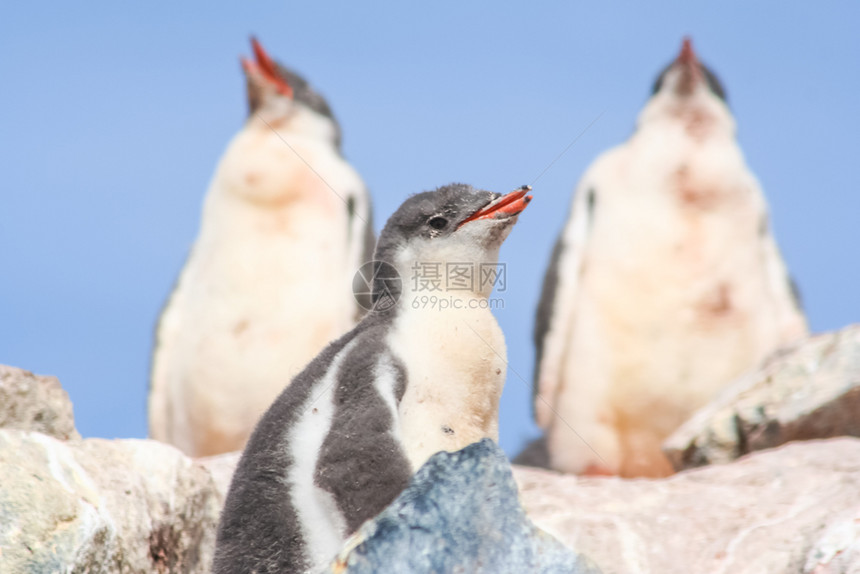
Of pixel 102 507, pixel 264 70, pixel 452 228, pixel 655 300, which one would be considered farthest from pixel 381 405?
pixel 264 70

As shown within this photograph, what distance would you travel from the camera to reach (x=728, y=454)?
4.95 m

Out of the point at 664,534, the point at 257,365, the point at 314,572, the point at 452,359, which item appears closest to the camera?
the point at 314,572

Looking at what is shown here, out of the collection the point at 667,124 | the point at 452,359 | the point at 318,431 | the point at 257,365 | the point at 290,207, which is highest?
the point at 667,124

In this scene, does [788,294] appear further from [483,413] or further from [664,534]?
[483,413]

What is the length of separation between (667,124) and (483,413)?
5.01 m

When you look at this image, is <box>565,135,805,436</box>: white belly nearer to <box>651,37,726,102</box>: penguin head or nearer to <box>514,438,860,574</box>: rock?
<box>651,37,726,102</box>: penguin head

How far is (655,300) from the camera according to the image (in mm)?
6848

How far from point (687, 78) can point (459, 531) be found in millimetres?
5818

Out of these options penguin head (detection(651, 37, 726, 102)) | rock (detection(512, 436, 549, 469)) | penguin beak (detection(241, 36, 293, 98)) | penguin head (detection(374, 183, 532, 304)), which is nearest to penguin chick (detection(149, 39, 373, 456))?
penguin beak (detection(241, 36, 293, 98))

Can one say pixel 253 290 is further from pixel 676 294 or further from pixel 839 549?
pixel 839 549

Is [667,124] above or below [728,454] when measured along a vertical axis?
above

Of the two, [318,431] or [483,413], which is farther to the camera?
[483,413]

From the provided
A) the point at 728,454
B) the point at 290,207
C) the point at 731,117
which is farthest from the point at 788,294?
the point at 290,207

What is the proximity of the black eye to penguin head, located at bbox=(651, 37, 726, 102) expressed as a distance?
5115 mm
